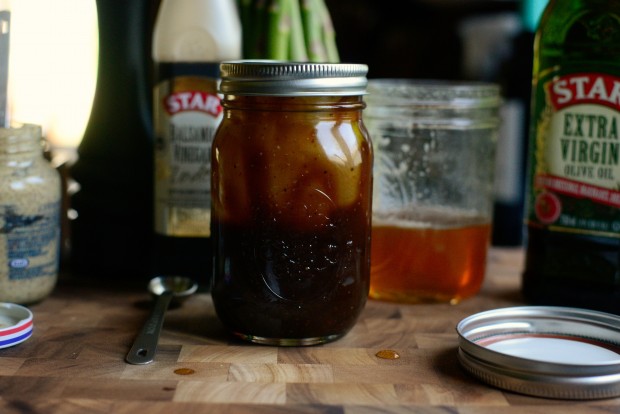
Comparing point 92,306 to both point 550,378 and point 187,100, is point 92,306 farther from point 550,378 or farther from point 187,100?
point 550,378

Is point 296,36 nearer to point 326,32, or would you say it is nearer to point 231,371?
point 326,32

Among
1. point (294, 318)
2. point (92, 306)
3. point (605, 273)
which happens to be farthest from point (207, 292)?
point (605, 273)

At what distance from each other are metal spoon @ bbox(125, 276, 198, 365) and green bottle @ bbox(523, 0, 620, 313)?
17.8 inches

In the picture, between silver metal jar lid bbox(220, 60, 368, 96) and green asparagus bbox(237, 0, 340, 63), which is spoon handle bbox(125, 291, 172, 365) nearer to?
silver metal jar lid bbox(220, 60, 368, 96)

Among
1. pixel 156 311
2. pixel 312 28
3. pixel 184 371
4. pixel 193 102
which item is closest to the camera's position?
pixel 184 371

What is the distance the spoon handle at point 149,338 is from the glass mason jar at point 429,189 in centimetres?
28

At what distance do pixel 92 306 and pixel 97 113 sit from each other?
0.87 ft

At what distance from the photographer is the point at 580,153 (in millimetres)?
1049

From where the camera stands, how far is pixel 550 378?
0.78m

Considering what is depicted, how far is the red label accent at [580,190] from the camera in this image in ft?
3.40

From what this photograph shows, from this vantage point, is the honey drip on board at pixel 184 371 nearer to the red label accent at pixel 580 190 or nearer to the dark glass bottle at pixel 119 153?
the dark glass bottle at pixel 119 153

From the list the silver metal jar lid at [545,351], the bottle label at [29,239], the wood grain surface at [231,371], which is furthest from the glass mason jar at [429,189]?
the bottle label at [29,239]

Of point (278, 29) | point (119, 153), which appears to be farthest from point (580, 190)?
point (119, 153)

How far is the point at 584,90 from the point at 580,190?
0.12 m
